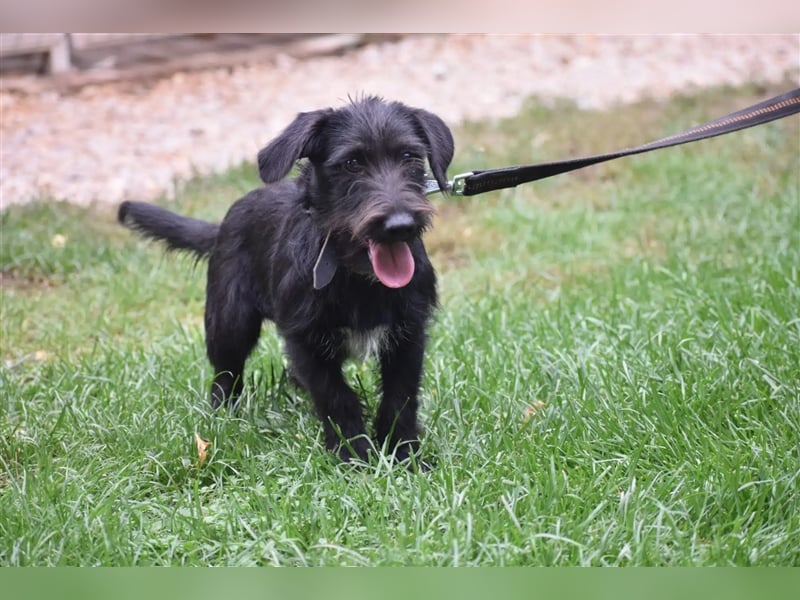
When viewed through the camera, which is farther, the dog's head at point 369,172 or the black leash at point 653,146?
the black leash at point 653,146

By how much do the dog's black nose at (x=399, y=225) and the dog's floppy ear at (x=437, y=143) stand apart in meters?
0.37

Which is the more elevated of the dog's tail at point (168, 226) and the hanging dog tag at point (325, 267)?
the dog's tail at point (168, 226)

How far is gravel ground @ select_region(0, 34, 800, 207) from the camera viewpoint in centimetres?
741

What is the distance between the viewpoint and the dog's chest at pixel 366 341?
3.36 meters

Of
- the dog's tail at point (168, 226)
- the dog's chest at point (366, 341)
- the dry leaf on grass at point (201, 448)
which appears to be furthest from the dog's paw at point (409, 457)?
the dog's tail at point (168, 226)

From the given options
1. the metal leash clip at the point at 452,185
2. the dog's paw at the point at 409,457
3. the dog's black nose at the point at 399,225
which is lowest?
the dog's paw at the point at 409,457

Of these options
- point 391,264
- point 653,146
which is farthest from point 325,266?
point 653,146

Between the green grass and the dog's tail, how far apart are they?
584 millimetres

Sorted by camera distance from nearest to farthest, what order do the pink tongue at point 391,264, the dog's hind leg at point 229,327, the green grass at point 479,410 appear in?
the green grass at point 479,410
the pink tongue at point 391,264
the dog's hind leg at point 229,327

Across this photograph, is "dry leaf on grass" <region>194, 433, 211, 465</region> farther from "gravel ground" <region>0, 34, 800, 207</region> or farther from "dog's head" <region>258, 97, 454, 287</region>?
"gravel ground" <region>0, 34, 800, 207</region>

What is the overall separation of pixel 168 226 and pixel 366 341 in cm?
144

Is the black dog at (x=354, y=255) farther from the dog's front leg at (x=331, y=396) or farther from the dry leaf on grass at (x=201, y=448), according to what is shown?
the dry leaf on grass at (x=201, y=448)

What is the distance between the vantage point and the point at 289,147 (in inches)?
124

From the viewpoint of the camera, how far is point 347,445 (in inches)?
129
